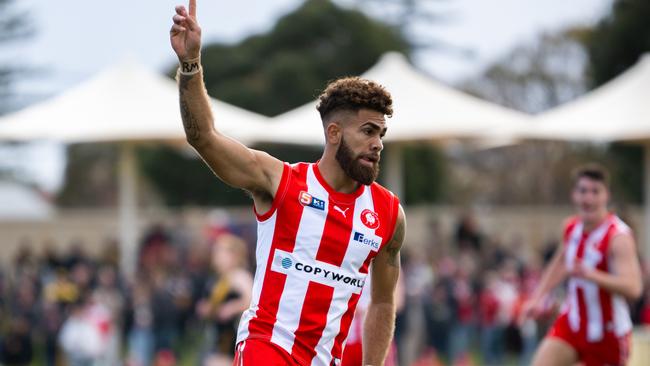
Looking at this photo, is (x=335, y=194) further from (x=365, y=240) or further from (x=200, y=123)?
(x=200, y=123)

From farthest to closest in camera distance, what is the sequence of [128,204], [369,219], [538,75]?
[538,75] < [128,204] < [369,219]

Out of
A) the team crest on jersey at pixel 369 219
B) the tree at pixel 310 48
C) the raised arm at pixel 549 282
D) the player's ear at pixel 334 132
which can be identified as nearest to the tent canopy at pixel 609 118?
the raised arm at pixel 549 282

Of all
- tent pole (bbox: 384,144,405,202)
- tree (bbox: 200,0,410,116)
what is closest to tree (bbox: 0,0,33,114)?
tree (bbox: 200,0,410,116)

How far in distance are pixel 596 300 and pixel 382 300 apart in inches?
140

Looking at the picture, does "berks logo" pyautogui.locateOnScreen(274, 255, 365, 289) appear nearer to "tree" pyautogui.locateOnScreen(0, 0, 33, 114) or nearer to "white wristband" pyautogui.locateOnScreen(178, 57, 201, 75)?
"white wristband" pyautogui.locateOnScreen(178, 57, 201, 75)

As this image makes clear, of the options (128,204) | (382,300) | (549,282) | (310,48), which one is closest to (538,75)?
(310,48)

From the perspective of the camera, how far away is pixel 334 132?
18.3ft

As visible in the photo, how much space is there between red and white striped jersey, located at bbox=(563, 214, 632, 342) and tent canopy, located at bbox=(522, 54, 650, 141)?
9386 millimetres

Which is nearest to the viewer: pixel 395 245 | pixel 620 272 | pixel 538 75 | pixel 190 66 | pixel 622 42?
pixel 190 66

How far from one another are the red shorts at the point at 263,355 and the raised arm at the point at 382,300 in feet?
1.80

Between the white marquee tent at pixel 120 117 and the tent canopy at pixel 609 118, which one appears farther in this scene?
the tent canopy at pixel 609 118

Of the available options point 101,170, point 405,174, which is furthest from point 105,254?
point 101,170

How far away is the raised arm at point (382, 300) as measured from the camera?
5.84m

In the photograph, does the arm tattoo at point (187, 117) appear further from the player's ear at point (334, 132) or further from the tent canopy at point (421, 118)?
the tent canopy at point (421, 118)
